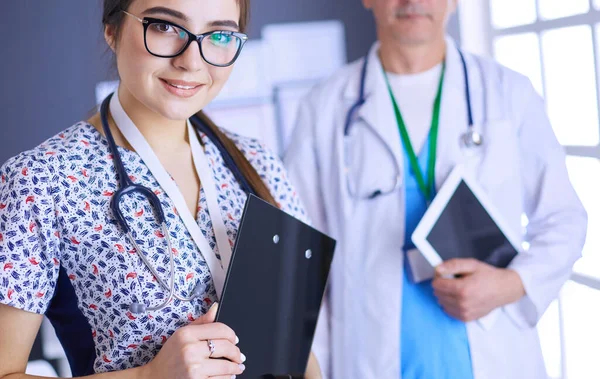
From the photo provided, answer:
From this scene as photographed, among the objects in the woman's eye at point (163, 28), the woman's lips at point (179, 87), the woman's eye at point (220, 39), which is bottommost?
the woman's lips at point (179, 87)

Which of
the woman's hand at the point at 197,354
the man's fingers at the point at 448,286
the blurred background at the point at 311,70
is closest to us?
the woman's hand at the point at 197,354

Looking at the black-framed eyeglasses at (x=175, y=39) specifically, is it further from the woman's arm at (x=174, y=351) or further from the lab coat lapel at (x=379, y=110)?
the lab coat lapel at (x=379, y=110)

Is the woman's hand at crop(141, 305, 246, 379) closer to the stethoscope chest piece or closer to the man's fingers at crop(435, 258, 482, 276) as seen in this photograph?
the man's fingers at crop(435, 258, 482, 276)

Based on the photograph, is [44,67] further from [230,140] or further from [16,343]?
[16,343]

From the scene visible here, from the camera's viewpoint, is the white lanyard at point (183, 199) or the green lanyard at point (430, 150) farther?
the green lanyard at point (430, 150)

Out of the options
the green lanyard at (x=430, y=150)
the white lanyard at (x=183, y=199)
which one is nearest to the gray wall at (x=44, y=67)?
the green lanyard at (x=430, y=150)

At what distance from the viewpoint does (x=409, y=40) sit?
184 cm

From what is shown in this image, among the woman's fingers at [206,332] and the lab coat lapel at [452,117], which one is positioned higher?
the lab coat lapel at [452,117]

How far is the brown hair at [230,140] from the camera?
1.18 m

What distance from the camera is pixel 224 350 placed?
1.09m

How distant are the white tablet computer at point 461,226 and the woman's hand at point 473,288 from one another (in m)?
0.04

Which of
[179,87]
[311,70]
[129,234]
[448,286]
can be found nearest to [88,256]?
[129,234]

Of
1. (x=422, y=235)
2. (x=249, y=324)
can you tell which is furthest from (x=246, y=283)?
(x=422, y=235)

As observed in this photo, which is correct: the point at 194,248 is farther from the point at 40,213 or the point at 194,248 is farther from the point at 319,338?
the point at 319,338
